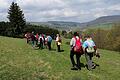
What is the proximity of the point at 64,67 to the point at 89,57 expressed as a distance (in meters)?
1.82

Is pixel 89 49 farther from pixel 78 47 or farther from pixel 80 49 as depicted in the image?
pixel 78 47

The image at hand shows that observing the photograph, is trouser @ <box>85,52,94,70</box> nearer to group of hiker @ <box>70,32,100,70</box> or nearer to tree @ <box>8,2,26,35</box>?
group of hiker @ <box>70,32,100,70</box>

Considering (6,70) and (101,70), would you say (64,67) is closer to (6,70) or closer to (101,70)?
(101,70)

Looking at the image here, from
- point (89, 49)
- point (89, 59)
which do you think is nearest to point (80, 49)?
point (89, 49)

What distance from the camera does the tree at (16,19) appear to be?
102750mm

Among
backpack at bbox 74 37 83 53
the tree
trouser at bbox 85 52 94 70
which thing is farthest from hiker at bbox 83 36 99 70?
the tree

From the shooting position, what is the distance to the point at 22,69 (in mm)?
19812

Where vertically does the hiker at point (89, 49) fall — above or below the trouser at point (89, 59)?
above

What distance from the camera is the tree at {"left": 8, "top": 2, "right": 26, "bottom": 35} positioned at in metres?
103

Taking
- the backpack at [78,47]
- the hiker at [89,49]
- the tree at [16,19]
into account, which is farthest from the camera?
the tree at [16,19]

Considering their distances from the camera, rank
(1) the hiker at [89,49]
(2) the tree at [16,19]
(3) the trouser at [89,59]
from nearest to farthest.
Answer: (1) the hiker at [89,49]
(3) the trouser at [89,59]
(2) the tree at [16,19]

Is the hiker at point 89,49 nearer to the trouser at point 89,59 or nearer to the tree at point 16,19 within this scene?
the trouser at point 89,59

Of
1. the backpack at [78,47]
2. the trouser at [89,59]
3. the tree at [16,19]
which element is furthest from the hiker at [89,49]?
the tree at [16,19]

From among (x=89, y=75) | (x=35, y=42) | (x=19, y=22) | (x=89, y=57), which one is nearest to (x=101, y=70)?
(x=89, y=57)
